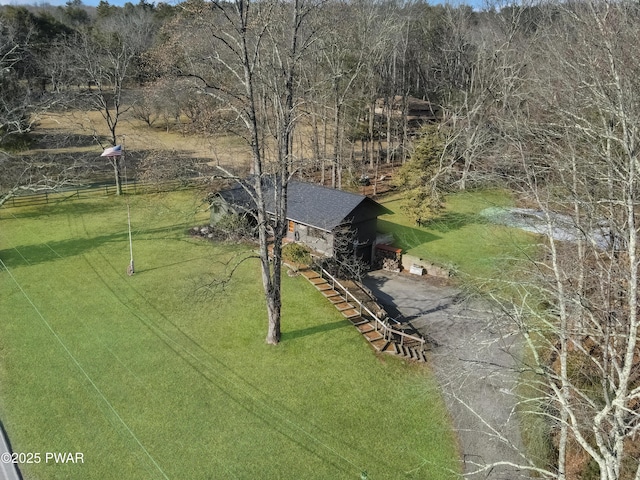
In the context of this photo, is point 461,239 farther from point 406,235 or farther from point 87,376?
point 87,376

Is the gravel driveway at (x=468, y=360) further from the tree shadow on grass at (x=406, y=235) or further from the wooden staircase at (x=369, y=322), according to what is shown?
the tree shadow on grass at (x=406, y=235)

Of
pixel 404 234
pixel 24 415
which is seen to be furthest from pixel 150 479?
pixel 404 234

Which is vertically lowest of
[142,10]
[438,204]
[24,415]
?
[24,415]

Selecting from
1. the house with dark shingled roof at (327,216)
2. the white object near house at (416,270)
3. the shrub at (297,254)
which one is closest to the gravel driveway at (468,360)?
the white object near house at (416,270)

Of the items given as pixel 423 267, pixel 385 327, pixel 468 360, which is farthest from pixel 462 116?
pixel 468 360

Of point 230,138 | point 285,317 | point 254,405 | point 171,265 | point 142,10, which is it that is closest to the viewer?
point 254,405

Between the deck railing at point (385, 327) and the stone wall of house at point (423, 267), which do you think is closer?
the deck railing at point (385, 327)

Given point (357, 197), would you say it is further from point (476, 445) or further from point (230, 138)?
point (230, 138)
